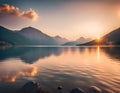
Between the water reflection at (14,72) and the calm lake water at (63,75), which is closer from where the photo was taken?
the calm lake water at (63,75)

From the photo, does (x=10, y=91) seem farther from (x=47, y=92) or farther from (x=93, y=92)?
(x=93, y=92)

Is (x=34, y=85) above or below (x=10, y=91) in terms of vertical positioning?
above

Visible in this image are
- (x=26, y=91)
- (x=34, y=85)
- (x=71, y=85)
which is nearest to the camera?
(x=26, y=91)

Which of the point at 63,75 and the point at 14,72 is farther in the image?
the point at 14,72

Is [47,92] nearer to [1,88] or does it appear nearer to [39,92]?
[39,92]

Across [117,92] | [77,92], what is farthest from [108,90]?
[77,92]

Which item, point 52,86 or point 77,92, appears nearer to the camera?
point 77,92

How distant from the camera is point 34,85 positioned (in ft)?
83.3

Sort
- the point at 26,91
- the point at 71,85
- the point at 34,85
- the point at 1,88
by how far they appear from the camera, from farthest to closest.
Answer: the point at 71,85 → the point at 1,88 → the point at 34,85 → the point at 26,91

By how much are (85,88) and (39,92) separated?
10.3 meters

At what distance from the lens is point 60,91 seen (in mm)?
26953

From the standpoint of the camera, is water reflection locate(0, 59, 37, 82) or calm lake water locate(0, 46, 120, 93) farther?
water reflection locate(0, 59, 37, 82)

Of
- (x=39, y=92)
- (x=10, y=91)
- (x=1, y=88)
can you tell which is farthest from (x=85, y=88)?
(x=1, y=88)

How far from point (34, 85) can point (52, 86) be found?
5.84 meters
